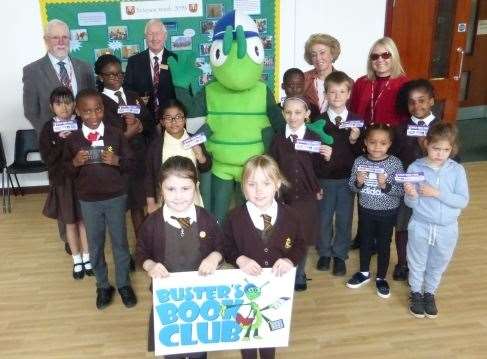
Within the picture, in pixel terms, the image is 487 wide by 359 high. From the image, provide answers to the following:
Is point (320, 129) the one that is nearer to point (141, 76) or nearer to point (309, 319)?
point (309, 319)

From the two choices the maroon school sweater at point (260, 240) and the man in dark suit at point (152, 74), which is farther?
the man in dark suit at point (152, 74)

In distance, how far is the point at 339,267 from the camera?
10.2 feet

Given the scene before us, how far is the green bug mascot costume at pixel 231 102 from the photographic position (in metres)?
2.51

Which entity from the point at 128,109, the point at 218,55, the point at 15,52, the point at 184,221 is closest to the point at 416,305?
the point at 184,221

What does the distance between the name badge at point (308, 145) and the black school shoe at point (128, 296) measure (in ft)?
4.39

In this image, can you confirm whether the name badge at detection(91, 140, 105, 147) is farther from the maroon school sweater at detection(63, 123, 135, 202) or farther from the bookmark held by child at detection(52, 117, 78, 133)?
the bookmark held by child at detection(52, 117, 78, 133)

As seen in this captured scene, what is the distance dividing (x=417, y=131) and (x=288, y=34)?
2413 mm

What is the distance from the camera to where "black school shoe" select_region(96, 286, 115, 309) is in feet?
9.13

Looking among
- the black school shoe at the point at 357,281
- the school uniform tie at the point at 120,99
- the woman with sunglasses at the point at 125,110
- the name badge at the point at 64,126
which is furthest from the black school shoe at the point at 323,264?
the name badge at the point at 64,126

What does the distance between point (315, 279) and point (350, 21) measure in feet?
9.53

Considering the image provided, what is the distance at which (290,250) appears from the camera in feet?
6.55

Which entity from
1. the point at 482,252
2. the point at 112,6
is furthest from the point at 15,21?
the point at 482,252

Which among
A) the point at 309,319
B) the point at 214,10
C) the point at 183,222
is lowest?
the point at 309,319

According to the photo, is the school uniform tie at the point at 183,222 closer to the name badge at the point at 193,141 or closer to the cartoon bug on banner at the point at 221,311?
the cartoon bug on banner at the point at 221,311
